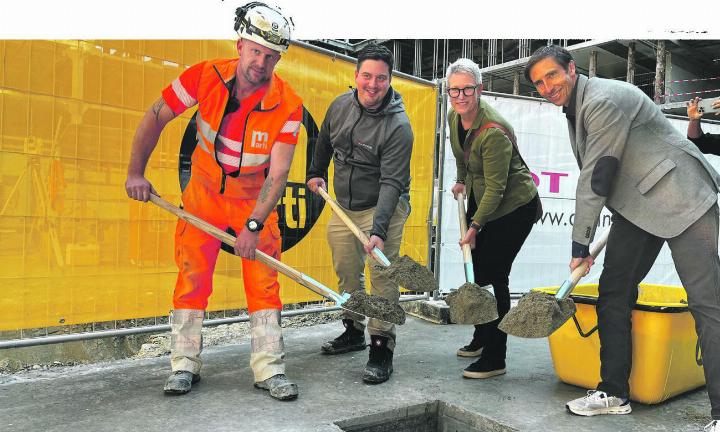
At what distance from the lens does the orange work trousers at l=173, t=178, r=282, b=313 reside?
297 cm

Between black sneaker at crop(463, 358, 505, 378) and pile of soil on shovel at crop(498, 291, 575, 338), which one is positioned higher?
pile of soil on shovel at crop(498, 291, 575, 338)

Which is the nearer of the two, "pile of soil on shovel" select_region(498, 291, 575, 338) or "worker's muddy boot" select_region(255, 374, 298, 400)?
"pile of soil on shovel" select_region(498, 291, 575, 338)

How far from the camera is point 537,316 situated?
8.67 feet

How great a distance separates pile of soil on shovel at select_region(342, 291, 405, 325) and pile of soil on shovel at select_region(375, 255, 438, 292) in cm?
17

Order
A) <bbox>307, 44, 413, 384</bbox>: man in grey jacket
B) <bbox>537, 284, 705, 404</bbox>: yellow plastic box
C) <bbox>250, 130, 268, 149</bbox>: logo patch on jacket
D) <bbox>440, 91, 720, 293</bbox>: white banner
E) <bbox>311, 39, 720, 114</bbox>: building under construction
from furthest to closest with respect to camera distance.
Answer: <bbox>311, 39, 720, 114</bbox>: building under construction, <bbox>440, 91, 720, 293</bbox>: white banner, <bbox>307, 44, 413, 384</bbox>: man in grey jacket, <bbox>250, 130, 268, 149</bbox>: logo patch on jacket, <bbox>537, 284, 705, 404</bbox>: yellow plastic box

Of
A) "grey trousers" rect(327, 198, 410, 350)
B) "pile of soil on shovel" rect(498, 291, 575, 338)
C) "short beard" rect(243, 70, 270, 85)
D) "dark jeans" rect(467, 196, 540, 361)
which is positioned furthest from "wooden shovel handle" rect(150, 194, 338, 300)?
"dark jeans" rect(467, 196, 540, 361)

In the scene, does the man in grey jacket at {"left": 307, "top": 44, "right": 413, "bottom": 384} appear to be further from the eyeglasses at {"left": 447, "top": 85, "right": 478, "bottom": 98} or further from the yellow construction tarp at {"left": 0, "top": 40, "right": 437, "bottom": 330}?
the yellow construction tarp at {"left": 0, "top": 40, "right": 437, "bottom": 330}

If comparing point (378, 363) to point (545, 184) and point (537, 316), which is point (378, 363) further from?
point (545, 184)

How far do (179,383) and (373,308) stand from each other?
3.64 ft
